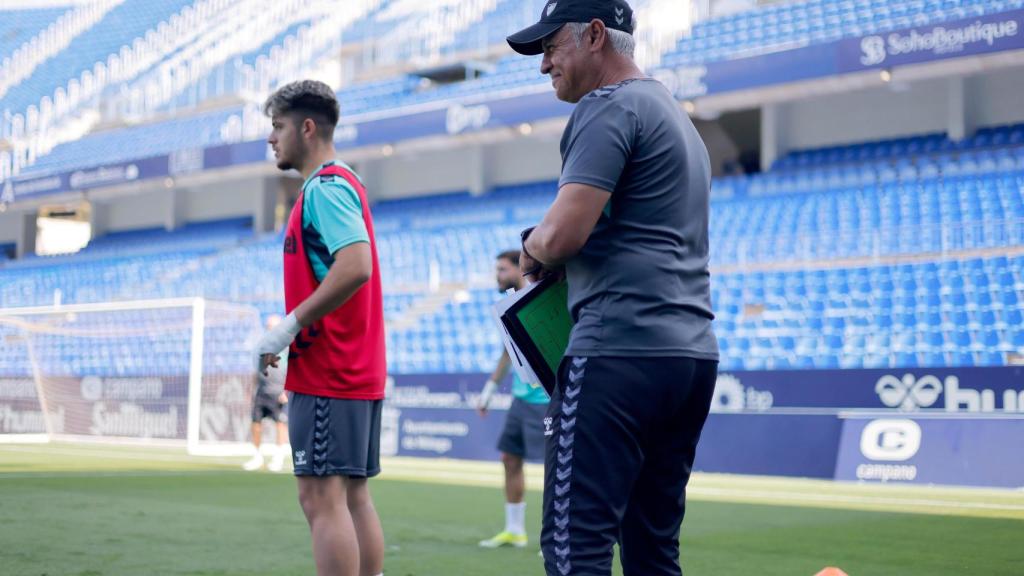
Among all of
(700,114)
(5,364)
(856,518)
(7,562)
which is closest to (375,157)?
(700,114)

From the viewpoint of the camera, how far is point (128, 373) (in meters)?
20.9

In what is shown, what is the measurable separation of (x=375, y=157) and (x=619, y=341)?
2736 centimetres

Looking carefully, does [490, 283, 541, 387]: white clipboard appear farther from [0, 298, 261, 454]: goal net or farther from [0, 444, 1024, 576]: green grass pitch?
[0, 298, 261, 454]: goal net

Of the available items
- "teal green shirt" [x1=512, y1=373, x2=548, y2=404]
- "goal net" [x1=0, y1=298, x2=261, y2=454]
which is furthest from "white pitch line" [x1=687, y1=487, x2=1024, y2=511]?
"goal net" [x1=0, y1=298, x2=261, y2=454]

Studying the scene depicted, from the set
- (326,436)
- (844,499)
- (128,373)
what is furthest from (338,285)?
(128,373)

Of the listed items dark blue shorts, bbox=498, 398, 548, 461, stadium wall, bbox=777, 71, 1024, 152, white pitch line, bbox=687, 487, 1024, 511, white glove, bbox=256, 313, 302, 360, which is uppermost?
stadium wall, bbox=777, 71, 1024, 152

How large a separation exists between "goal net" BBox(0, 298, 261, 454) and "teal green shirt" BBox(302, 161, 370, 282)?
15.5 meters

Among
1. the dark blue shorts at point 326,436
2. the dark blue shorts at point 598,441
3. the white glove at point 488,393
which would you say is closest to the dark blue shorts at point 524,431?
the white glove at point 488,393

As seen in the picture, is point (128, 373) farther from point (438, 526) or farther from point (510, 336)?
point (510, 336)

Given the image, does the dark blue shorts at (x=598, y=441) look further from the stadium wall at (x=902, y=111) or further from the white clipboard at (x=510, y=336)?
the stadium wall at (x=902, y=111)

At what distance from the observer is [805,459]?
1448cm

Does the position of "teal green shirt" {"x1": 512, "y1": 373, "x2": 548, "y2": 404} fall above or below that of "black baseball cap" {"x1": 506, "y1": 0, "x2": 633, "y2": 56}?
below

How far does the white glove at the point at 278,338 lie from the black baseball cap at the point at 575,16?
1.37m

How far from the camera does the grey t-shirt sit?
296 centimetres
